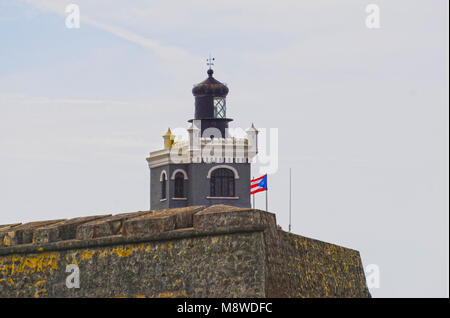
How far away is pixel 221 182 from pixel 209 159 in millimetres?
1456

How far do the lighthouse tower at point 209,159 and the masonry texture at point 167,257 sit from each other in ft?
136

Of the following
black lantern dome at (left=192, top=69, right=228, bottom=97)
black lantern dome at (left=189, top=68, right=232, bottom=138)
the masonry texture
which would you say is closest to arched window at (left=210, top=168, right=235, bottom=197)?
black lantern dome at (left=189, top=68, right=232, bottom=138)

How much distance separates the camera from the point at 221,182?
222ft

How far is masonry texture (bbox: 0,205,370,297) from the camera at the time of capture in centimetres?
2181

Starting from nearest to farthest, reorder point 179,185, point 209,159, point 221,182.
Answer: point 209,159, point 221,182, point 179,185

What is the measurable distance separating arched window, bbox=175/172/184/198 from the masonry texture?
4274 cm

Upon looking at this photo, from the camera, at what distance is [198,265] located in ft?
72.7

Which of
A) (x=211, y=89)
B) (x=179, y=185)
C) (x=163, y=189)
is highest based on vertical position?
(x=211, y=89)

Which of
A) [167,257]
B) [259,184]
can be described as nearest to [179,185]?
[259,184]

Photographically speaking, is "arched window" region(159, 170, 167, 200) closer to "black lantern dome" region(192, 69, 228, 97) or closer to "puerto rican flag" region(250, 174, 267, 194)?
"black lantern dome" region(192, 69, 228, 97)

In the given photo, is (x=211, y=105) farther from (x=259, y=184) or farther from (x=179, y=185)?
(x=259, y=184)
